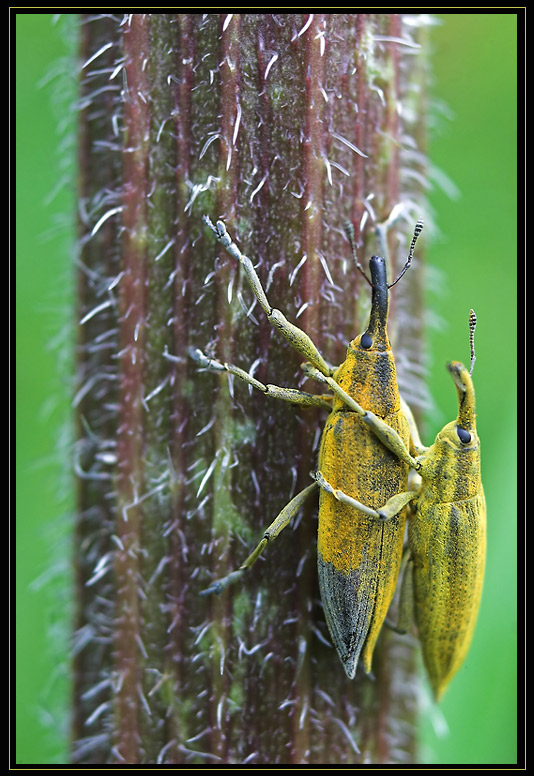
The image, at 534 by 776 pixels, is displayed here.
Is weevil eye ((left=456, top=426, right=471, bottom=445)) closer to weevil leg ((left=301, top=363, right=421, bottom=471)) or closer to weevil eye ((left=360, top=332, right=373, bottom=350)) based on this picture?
weevil leg ((left=301, top=363, right=421, bottom=471))

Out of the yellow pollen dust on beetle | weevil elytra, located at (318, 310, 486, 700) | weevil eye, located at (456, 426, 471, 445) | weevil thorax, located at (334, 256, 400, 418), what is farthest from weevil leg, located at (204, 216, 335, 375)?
weevil eye, located at (456, 426, 471, 445)

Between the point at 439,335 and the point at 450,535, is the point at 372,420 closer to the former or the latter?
the point at 450,535

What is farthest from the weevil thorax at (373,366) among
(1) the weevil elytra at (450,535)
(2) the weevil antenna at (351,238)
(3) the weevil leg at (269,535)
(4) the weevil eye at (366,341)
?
(3) the weevil leg at (269,535)
